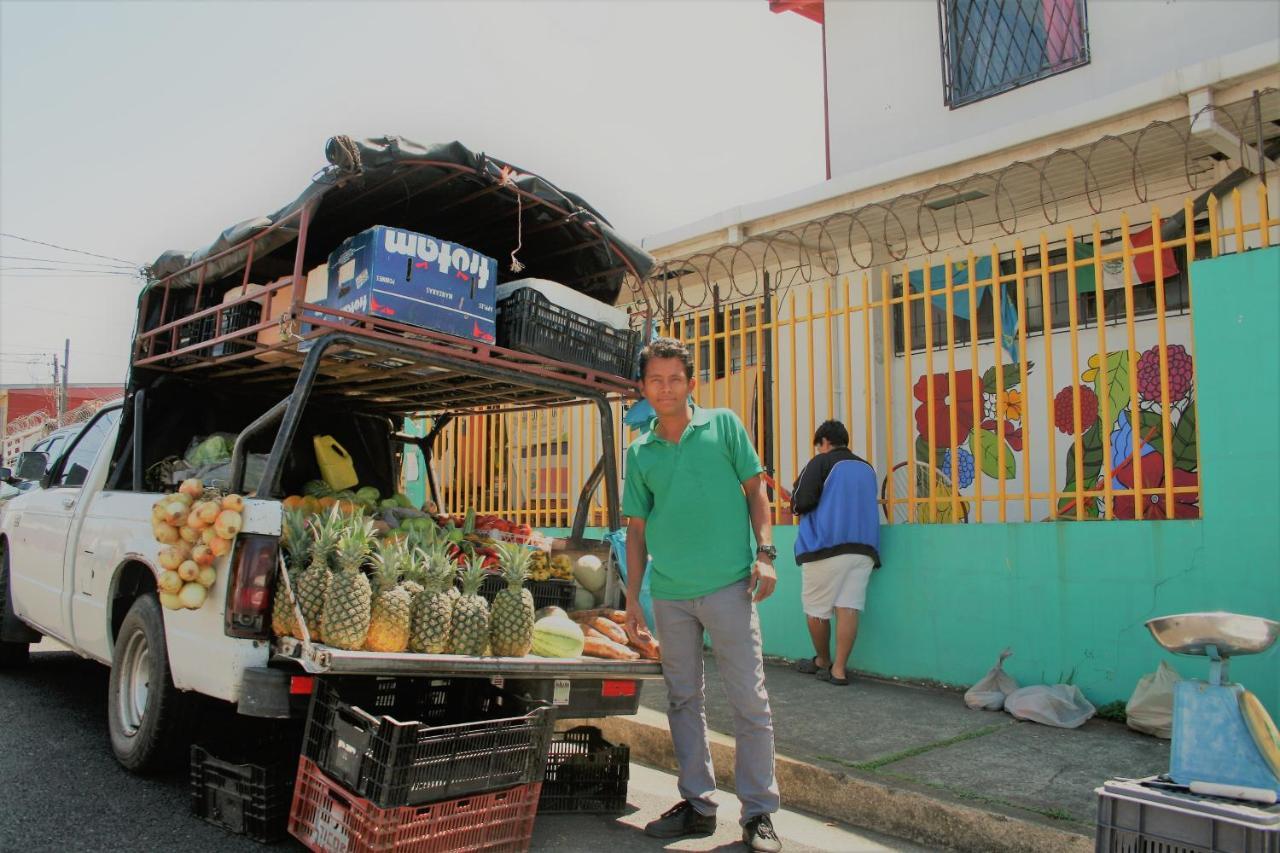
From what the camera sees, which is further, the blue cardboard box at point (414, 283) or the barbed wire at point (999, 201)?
the barbed wire at point (999, 201)

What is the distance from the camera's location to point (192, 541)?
3.82m

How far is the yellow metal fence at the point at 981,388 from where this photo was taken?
553 centimetres

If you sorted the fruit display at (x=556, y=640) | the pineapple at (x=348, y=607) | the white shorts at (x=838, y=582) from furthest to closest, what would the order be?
the white shorts at (x=838, y=582)
the fruit display at (x=556, y=640)
the pineapple at (x=348, y=607)

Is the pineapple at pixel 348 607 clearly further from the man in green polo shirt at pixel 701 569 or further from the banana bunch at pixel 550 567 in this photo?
the banana bunch at pixel 550 567

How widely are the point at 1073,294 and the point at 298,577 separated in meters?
4.58

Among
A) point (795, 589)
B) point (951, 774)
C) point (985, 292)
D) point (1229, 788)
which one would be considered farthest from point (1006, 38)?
point (1229, 788)

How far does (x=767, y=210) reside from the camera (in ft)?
29.7

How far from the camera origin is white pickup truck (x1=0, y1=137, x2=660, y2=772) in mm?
3637

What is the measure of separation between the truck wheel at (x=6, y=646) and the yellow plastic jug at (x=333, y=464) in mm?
2785

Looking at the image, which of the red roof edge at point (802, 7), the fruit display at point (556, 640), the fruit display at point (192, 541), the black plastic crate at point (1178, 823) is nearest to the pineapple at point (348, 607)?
the fruit display at point (192, 541)

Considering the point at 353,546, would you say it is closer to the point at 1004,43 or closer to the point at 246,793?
the point at 246,793

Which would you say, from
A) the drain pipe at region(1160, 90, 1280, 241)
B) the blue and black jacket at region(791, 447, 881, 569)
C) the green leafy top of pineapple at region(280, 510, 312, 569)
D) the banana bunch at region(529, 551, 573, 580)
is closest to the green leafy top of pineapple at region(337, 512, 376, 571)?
the green leafy top of pineapple at region(280, 510, 312, 569)

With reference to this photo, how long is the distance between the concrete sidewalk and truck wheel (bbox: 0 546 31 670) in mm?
4445

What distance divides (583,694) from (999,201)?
21.3 feet
